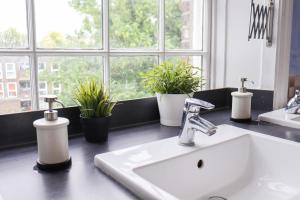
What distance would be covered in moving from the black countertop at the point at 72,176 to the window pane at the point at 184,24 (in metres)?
0.75

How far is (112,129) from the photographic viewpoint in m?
1.24

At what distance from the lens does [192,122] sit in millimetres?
967

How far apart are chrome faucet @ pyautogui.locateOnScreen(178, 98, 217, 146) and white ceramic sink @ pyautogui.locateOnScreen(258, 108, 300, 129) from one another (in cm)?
53

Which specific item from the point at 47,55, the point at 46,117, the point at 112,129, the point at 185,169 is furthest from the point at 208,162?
the point at 47,55

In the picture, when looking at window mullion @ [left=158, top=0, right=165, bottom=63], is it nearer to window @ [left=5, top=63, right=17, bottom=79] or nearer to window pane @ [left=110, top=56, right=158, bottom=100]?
window pane @ [left=110, top=56, right=158, bottom=100]

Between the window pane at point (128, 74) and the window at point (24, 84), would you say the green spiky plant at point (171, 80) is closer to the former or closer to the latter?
the window pane at point (128, 74)

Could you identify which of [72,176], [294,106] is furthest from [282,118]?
[72,176]

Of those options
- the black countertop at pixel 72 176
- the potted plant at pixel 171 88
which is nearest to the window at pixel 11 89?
the black countertop at pixel 72 176

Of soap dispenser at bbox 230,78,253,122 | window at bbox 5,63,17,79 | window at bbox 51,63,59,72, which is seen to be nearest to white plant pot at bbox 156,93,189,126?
soap dispenser at bbox 230,78,253,122

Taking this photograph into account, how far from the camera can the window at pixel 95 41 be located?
1.21 metres

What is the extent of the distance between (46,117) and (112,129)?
1.43ft

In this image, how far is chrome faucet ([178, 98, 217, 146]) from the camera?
0.93 metres

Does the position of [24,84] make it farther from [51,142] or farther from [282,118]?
[282,118]

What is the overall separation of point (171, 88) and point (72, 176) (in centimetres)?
63
